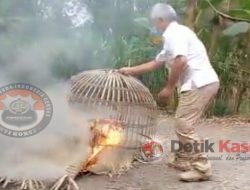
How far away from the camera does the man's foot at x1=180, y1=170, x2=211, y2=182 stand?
4.10 metres

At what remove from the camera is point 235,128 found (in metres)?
7.73

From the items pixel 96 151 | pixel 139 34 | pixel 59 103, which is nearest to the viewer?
pixel 96 151

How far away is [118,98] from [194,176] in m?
0.97

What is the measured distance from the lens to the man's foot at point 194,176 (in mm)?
→ 4102

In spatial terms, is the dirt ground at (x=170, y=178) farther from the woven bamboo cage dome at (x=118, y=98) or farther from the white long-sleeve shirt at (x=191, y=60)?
the white long-sleeve shirt at (x=191, y=60)

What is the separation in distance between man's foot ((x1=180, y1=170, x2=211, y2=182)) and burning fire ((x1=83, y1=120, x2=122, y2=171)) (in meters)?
0.72

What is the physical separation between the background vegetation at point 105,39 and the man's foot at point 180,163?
2.27 m

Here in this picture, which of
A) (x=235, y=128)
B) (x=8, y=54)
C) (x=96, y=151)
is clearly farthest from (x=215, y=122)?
(x=96, y=151)

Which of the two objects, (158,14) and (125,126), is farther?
(125,126)

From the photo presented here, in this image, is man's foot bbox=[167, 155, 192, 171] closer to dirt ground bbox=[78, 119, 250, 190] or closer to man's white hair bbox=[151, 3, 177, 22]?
dirt ground bbox=[78, 119, 250, 190]

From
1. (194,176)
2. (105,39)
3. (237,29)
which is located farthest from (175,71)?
(105,39)

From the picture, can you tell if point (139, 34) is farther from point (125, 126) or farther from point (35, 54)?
point (125, 126)

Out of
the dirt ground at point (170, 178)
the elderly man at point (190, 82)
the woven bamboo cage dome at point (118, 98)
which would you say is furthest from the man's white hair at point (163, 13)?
the dirt ground at point (170, 178)

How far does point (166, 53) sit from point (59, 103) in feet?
4.42
